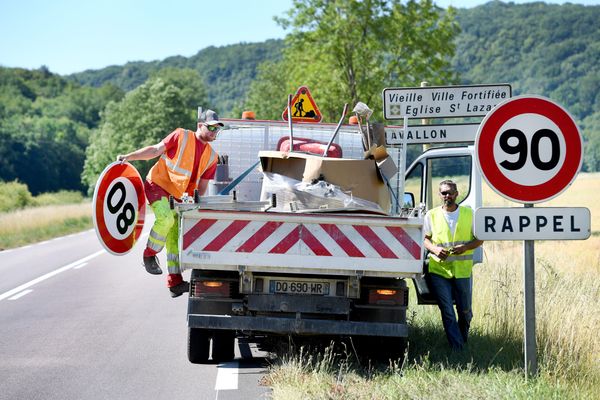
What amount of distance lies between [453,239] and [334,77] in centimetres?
2439

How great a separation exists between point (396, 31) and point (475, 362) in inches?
1003

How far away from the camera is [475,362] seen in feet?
26.0

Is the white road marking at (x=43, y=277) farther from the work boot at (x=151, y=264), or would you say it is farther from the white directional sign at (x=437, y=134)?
the white directional sign at (x=437, y=134)

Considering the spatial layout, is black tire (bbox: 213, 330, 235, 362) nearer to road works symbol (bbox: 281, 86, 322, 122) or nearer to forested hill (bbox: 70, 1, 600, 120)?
road works symbol (bbox: 281, 86, 322, 122)

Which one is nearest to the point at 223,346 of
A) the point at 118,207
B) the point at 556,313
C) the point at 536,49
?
the point at 118,207

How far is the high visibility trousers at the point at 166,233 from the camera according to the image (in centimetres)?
862

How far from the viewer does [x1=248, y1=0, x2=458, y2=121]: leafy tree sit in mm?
32406

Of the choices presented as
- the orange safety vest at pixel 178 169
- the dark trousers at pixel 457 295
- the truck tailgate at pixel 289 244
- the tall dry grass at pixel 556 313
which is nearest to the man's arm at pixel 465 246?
the dark trousers at pixel 457 295

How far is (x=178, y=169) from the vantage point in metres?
9.16

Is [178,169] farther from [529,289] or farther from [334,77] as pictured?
[334,77]

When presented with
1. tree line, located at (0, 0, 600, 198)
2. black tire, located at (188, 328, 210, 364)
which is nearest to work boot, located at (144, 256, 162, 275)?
black tire, located at (188, 328, 210, 364)

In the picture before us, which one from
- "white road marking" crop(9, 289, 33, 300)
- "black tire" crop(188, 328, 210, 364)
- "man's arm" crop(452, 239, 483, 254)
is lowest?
"white road marking" crop(9, 289, 33, 300)

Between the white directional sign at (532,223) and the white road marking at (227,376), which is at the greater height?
the white directional sign at (532,223)

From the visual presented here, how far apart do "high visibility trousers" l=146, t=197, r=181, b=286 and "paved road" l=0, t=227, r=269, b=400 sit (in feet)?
2.92
